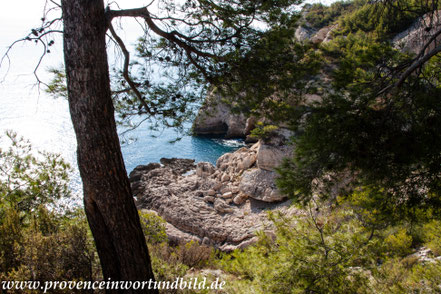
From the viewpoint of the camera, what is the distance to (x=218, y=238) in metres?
11.1

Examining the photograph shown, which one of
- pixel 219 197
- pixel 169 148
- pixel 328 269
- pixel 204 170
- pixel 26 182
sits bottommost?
pixel 219 197

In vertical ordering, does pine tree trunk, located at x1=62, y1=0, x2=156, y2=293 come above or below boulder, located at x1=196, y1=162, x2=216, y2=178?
above

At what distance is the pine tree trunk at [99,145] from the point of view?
230 centimetres

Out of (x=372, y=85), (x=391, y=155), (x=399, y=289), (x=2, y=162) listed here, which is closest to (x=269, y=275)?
(x=399, y=289)

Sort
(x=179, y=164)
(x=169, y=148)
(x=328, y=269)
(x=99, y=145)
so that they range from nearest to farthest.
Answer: (x=99, y=145) < (x=328, y=269) < (x=179, y=164) < (x=169, y=148)

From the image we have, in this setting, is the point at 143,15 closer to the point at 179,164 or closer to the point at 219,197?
the point at 219,197

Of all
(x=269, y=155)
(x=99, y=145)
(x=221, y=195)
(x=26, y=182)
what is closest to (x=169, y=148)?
(x=221, y=195)

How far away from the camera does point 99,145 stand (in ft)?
7.61

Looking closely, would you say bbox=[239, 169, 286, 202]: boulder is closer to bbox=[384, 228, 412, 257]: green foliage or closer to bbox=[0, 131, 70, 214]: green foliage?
bbox=[384, 228, 412, 257]: green foliage

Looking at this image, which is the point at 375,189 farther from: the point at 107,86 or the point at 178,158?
the point at 178,158

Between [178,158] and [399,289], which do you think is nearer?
[399,289]

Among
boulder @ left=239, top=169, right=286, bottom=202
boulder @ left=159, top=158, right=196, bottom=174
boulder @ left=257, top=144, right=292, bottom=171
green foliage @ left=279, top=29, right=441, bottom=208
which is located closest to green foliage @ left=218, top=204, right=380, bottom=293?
green foliage @ left=279, top=29, right=441, bottom=208

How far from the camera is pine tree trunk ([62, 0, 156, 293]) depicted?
2303 mm

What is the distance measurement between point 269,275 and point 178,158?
59.0 feet
